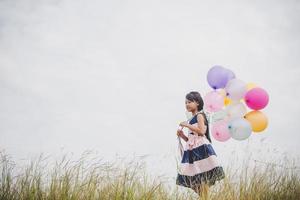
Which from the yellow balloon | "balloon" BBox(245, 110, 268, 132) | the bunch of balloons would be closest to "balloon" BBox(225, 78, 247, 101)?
the bunch of balloons

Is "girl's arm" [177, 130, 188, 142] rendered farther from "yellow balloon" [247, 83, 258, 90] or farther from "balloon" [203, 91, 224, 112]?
"yellow balloon" [247, 83, 258, 90]

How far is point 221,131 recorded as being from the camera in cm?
449

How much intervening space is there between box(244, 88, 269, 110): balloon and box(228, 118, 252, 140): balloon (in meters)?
0.29

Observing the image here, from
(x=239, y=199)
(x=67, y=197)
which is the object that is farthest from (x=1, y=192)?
(x=239, y=199)

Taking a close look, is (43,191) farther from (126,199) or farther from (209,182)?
(209,182)

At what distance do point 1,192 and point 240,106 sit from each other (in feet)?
9.74

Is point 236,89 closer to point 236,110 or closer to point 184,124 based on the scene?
point 236,110

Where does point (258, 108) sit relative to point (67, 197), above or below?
above

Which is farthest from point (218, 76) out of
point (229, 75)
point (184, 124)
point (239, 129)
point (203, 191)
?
point (203, 191)

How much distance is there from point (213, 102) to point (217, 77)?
372 millimetres

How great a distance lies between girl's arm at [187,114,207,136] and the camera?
4.16 m

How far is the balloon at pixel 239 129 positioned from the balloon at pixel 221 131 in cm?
5

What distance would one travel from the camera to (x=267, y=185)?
4422mm

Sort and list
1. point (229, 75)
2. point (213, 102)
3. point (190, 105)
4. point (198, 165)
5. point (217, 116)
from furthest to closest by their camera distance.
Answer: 1. point (229, 75)
2. point (217, 116)
3. point (213, 102)
4. point (190, 105)
5. point (198, 165)
